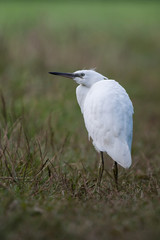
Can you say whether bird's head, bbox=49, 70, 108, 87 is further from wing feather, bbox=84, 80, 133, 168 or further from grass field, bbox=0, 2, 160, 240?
grass field, bbox=0, 2, 160, 240

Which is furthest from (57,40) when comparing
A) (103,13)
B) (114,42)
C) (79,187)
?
(79,187)

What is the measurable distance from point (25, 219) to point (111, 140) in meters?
1.30

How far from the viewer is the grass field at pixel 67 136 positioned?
9.70ft

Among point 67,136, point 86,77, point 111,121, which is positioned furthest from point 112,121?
point 67,136

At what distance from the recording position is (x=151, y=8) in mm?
21297

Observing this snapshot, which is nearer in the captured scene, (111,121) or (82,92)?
(111,121)

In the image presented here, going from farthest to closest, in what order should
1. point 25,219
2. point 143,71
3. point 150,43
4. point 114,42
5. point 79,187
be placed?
point 150,43, point 114,42, point 143,71, point 79,187, point 25,219

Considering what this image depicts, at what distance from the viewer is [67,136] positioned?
187 inches

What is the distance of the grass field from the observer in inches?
116

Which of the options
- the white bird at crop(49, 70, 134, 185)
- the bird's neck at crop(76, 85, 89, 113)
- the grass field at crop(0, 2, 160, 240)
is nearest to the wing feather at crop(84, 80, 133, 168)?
the white bird at crop(49, 70, 134, 185)

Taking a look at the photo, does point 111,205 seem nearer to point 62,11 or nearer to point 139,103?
point 139,103

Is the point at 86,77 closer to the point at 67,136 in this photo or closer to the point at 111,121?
the point at 67,136

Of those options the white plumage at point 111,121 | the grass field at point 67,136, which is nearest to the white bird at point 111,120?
the white plumage at point 111,121

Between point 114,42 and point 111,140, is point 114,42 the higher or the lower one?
the lower one
